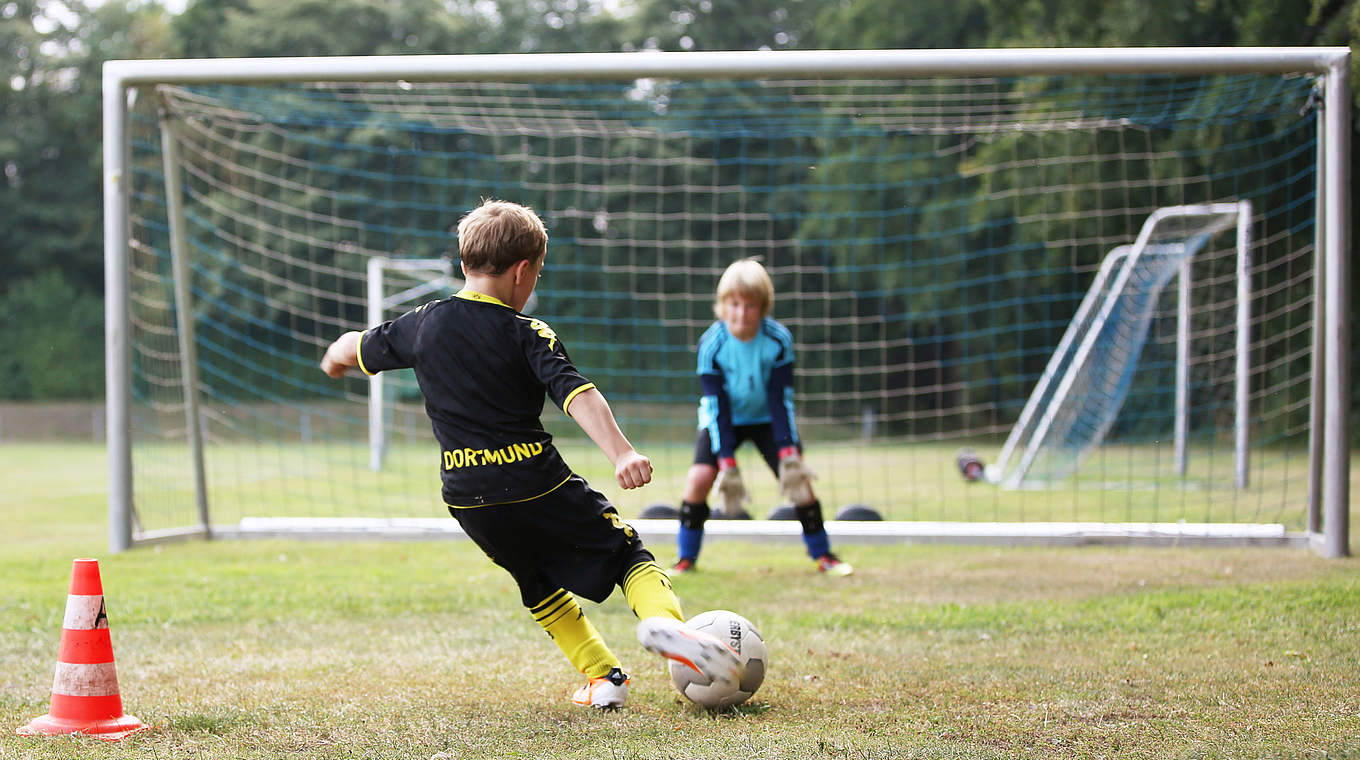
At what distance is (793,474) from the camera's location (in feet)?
19.5

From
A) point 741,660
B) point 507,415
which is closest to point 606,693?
point 741,660

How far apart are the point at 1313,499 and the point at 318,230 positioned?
2151 centimetres

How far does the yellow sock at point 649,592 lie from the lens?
3262 mm

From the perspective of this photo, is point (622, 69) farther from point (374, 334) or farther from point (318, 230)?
point (318, 230)

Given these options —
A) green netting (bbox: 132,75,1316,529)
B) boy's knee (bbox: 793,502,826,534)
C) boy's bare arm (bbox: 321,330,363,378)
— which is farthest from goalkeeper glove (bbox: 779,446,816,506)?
green netting (bbox: 132,75,1316,529)

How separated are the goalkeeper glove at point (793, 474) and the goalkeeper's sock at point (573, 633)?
244cm

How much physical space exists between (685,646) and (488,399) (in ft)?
2.76

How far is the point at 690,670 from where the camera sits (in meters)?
3.47

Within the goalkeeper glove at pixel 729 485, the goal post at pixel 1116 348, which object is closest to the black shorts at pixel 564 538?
the goalkeeper glove at pixel 729 485

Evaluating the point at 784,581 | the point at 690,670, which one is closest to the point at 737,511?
the point at 784,581

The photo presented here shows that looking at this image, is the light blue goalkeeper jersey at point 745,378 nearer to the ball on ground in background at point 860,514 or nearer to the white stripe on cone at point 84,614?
the ball on ground in background at point 860,514

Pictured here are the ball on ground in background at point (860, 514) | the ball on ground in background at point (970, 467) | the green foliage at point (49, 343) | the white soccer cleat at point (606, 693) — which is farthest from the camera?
the green foliage at point (49, 343)

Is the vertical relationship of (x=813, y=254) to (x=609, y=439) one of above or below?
above

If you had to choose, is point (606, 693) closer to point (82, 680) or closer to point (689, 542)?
point (82, 680)
